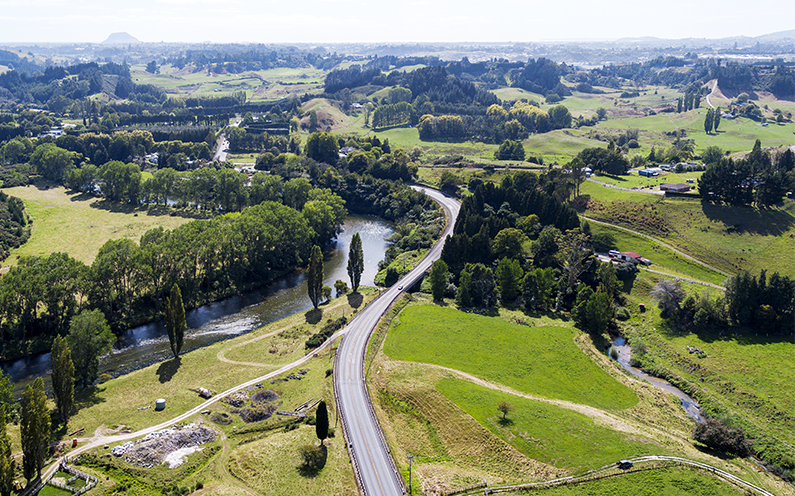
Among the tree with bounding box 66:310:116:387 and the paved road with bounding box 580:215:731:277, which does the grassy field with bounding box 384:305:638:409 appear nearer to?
the paved road with bounding box 580:215:731:277

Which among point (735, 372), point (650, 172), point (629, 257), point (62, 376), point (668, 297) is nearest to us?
point (62, 376)

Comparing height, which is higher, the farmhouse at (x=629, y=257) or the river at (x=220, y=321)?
the farmhouse at (x=629, y=257)

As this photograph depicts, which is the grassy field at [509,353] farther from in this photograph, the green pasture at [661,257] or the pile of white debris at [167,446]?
the green pasture at [661,257]

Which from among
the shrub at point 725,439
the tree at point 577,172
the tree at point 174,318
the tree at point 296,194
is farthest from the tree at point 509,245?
the tree at point 174,318

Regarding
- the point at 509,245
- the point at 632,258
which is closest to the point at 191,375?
the point at 509,245

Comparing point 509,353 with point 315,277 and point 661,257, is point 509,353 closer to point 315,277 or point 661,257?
point 315,277

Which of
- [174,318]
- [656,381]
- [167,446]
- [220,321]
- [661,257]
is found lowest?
[656,381]

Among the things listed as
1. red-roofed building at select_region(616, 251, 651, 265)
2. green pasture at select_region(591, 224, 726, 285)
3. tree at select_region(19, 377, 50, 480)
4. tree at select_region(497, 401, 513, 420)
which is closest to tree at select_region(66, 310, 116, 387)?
tree at select_region(19, 377, 50, 480)
